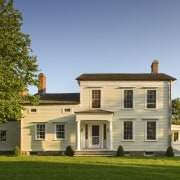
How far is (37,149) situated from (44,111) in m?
3.60

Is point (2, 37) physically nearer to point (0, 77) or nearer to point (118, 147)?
point (0, 77)

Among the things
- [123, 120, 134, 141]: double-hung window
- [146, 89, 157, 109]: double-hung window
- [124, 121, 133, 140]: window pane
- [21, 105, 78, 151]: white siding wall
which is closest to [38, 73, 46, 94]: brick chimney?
[21, 105, 78, 151]: white siding wall

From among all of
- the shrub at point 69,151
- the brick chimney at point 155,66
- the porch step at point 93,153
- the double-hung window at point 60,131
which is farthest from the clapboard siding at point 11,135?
the brick chimney at point 155,66

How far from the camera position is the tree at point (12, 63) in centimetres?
2517

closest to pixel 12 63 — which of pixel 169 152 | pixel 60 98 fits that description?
pixel 60 98

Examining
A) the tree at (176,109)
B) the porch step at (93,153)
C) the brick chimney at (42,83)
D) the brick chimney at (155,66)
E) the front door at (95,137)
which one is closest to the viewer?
the porch step at (93,153)

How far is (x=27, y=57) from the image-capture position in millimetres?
26500

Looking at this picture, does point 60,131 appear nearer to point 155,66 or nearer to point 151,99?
point 151,99

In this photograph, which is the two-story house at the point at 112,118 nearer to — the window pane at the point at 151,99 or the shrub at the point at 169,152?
the window pane at the point at 151,99

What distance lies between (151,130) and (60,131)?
8477 millimetres

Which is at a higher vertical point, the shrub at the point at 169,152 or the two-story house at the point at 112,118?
the two-story house at the point at 112,118

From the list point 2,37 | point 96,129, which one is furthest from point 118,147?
point 2,37

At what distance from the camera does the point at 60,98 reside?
3266cm

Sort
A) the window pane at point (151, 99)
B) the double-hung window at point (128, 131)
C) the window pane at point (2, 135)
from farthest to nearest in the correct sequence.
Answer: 1. the window pane at point (2, 135)
2. the window pane at point (151, 99)
3. the double-hung window at point (128, 131)
